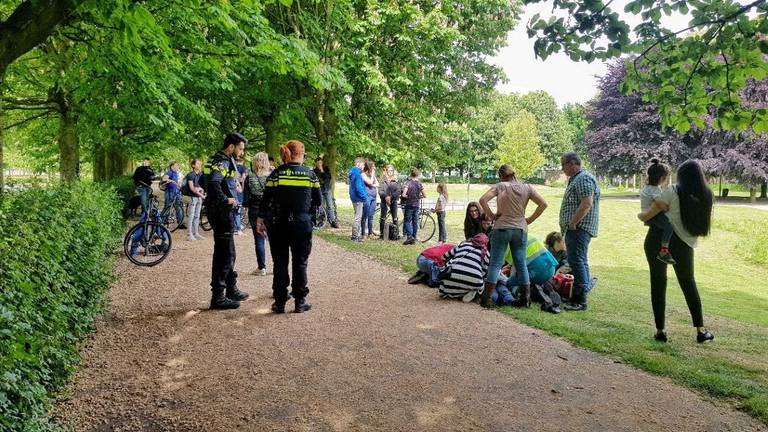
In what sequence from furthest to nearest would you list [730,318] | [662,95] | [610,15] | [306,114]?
[306,114] → [730,318] → [662,95] → [610,15]

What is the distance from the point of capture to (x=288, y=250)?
6383 mm

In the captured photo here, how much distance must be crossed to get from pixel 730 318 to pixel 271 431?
7967 mm

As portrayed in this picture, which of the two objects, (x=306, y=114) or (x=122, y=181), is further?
(x=306, y=114)

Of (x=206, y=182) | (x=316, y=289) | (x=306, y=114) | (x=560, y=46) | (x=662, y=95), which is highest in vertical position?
(x=306, y=114)

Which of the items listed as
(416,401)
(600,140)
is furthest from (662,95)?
(600,140)

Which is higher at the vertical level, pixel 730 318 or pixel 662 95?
pixel 662 95

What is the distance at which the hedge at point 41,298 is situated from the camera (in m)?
2.68

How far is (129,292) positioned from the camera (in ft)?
24.4

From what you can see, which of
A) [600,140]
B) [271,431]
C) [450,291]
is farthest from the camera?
[600,140]

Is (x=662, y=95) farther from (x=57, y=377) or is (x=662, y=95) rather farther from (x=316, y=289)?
(x=57, y=377)

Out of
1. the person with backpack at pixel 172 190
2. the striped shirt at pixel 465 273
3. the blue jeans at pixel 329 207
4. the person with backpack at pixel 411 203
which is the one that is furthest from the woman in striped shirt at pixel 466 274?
the person with backpack at pixel 172 190

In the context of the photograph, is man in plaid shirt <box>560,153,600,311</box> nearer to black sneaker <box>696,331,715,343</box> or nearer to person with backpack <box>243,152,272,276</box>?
black sneaker <box>696,331,715,343</box>

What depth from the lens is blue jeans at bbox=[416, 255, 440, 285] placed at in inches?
330

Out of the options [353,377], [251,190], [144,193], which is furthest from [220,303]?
[144,193]
